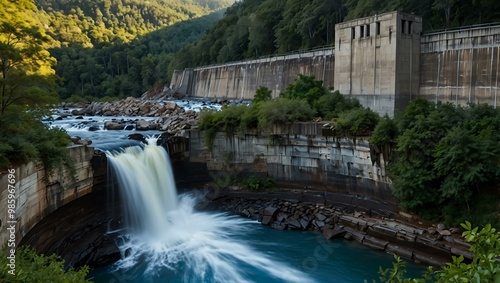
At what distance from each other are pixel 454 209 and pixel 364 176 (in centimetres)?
448

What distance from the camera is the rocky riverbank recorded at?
1474 centimetres

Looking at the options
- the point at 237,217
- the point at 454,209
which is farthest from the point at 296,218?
the point at 454,209

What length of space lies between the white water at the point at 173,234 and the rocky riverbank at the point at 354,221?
1530mm

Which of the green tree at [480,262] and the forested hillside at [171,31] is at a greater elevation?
the forested hillside at [171,31]

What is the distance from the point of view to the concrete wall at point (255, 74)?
35750 millimetres

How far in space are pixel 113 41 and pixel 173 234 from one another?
106 m

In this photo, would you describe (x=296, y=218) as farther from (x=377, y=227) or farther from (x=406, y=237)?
(x=406, y=237)

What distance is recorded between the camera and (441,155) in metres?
15.5

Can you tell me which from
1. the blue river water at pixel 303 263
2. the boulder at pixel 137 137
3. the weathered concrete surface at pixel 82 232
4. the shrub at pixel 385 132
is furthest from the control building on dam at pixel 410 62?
the weathered concrete surface at pixel 82 232

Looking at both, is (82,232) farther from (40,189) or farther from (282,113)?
(282,113)

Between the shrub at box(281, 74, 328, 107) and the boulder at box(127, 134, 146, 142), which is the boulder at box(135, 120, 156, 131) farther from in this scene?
the shrub at box(281, 74, 328, 107)

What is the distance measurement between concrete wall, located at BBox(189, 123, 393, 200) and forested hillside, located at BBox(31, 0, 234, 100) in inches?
1547

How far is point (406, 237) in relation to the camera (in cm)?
1541

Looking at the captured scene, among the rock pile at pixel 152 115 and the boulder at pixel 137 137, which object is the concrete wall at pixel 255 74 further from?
the boulder at pixel 137 137
